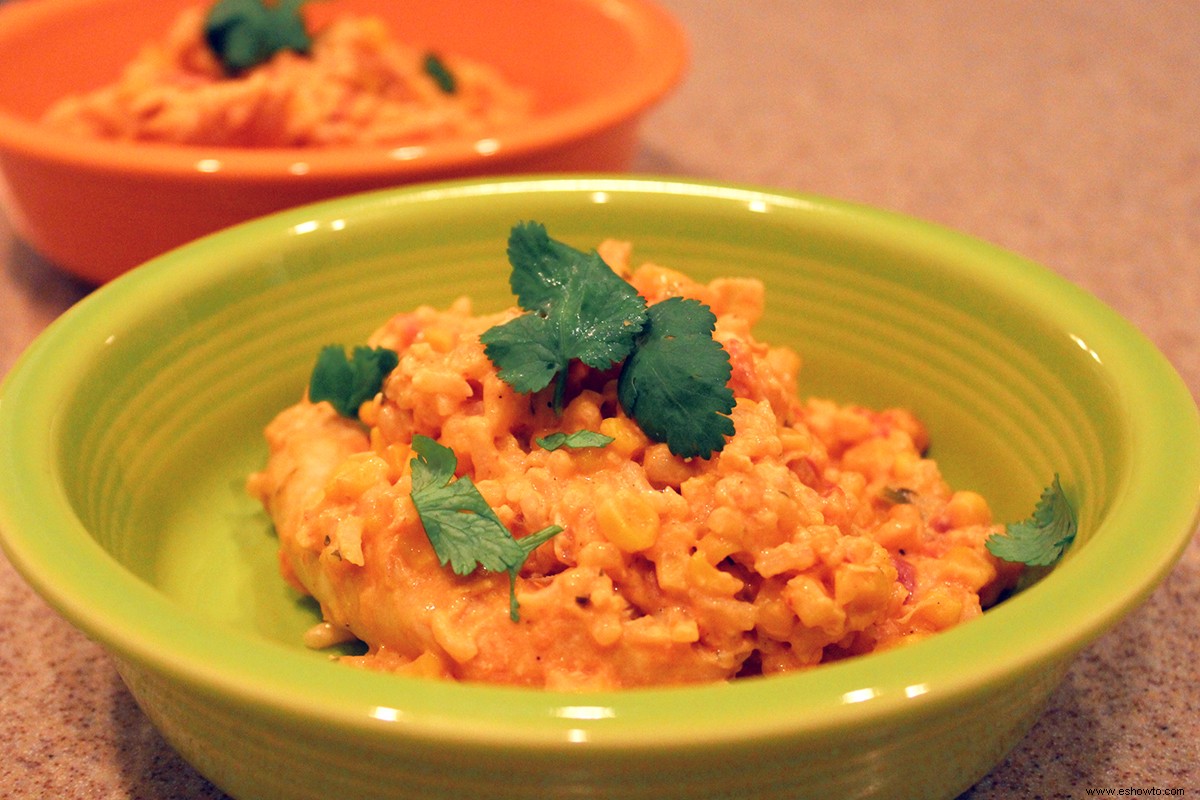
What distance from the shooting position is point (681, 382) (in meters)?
1.34

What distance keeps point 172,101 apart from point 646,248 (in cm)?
114

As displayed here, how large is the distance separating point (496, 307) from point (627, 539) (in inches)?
29.8

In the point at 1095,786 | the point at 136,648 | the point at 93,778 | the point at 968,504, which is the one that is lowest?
the point at 93,778

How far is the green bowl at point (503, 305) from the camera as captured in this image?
0.96 metres

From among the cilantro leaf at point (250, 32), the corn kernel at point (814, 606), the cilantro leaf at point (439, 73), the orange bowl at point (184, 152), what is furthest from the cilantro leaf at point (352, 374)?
the cilantro leaf at point (439, 73)

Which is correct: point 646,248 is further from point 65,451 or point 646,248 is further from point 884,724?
point 884,724

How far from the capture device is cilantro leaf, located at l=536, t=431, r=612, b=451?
1.36 meters

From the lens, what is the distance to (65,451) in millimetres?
1394

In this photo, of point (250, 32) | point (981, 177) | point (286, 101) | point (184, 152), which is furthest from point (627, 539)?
point (981, 177)

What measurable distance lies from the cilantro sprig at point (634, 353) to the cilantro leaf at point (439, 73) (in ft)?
4.97

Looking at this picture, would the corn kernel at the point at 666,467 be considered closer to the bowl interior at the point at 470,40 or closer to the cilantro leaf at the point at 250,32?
the bowl interior at the point at 470,40

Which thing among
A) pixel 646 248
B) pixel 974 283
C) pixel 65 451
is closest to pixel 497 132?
pixel 646 248

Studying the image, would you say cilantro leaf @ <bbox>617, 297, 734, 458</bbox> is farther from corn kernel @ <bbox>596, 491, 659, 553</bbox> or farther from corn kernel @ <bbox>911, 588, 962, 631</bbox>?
corn kernel @ <bbox>911, 588, 962, 631</bbox>

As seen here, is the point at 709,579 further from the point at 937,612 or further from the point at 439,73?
the point at 439,73
